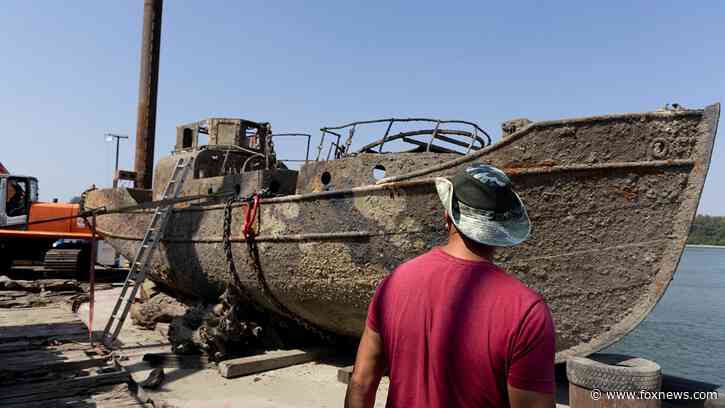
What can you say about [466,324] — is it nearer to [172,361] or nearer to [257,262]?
[257,262]

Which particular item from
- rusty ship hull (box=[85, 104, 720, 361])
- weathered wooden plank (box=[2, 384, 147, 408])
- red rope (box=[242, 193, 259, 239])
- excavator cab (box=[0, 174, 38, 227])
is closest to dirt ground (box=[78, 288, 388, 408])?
weathered wooden plank (box=[2, 384, 147, 408])

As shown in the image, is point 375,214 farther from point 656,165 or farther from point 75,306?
point 75,306

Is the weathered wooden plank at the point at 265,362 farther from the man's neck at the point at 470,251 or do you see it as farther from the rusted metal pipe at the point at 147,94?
the rusted metal pipe at the point at 147,94

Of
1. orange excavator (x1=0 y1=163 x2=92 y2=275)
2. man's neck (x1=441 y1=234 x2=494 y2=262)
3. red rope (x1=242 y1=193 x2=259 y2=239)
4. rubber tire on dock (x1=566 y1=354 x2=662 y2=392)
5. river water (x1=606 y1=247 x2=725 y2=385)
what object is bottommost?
river water (x1=606 y1=247 x2=725 y2=385)

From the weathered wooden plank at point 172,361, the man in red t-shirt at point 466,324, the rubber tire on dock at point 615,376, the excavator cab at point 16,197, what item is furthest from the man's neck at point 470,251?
the excavator cab at point 16,197

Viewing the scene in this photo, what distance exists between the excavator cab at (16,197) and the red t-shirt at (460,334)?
48.4 feet

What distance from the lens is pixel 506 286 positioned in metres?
1.42

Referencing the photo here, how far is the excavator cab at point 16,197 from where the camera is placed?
13297 mm

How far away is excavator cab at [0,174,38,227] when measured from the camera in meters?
13.3

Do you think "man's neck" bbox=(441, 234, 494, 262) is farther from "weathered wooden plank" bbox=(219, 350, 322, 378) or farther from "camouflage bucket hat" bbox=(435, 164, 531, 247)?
"weathered wooden plank" bbox=(219, 350, 322, 378)

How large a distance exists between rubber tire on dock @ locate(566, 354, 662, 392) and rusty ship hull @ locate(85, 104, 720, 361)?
534 mm

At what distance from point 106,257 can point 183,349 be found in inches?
453

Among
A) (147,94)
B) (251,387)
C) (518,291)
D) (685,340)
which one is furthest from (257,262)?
(685,340)

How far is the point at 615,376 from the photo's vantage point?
378 centimetres
